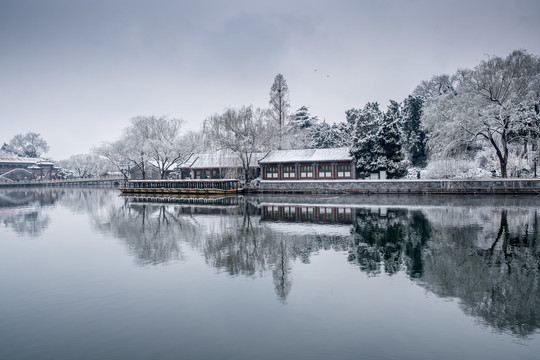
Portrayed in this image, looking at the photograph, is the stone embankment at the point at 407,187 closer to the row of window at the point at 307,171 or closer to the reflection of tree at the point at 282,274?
the row of window at the point at 307,171

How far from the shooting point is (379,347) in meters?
6.72

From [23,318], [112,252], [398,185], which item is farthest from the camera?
[398,185]

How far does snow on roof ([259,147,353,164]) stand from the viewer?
156 feet

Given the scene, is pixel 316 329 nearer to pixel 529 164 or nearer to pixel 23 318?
pixel 23 318

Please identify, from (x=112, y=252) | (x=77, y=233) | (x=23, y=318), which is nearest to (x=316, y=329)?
(x=23, y=318)

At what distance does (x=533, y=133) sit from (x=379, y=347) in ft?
124

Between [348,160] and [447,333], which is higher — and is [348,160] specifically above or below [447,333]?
above

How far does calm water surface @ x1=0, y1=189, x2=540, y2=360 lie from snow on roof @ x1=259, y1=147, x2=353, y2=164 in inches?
1154

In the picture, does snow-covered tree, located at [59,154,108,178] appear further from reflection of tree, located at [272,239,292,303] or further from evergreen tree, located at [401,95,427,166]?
reflection of tree, located at [272,239,292,303]

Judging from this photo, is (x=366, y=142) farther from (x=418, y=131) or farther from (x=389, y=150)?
(x=418, y=131)

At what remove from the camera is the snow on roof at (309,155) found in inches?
1873

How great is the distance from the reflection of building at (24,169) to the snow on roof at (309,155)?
252ft

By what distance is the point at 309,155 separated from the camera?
49844 millimetres

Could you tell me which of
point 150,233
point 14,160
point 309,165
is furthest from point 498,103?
point 14,160
